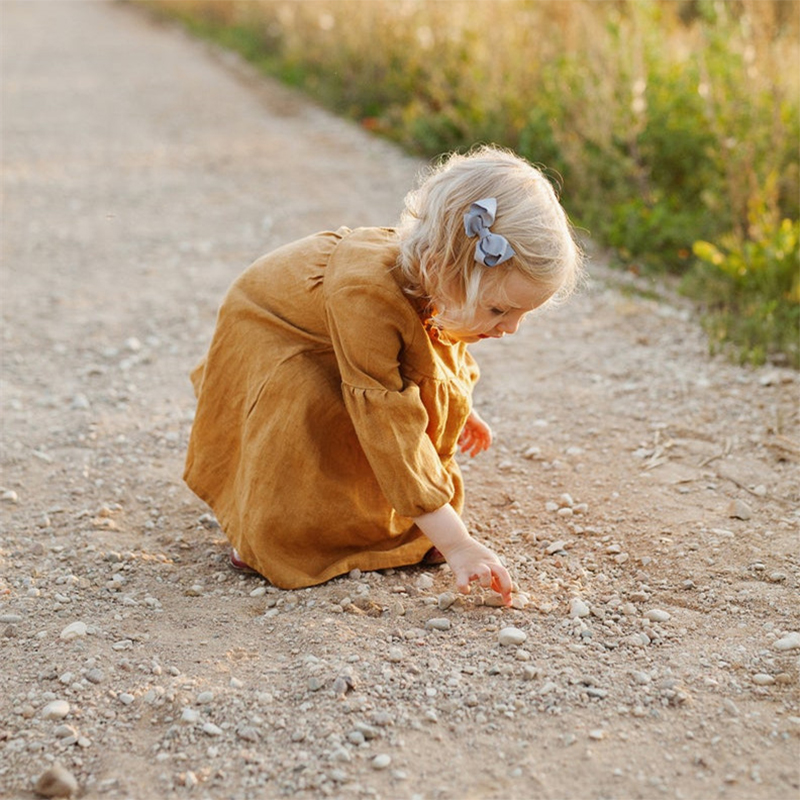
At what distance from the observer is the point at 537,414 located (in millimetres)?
3887

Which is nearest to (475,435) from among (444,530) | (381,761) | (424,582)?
(424,582)

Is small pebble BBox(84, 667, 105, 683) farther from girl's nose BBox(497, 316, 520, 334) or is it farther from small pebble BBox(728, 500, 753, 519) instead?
small pebble BBox(728, 500, 753, 519)

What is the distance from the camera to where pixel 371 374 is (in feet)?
8.11

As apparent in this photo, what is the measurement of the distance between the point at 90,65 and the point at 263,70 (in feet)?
7.20

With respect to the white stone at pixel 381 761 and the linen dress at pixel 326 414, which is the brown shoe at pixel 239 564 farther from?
the white stone at pixel 381 761

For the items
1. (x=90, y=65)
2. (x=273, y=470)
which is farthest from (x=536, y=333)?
(x=90, y=65)

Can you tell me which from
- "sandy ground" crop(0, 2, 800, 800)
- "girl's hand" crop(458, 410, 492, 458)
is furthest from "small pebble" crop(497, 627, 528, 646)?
"girl's hand" crop(458, 410, 492, 458)

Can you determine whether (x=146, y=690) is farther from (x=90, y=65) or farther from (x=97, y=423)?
(x=90, y=65)

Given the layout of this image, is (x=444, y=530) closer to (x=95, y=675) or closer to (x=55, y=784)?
(x=95, y=675)

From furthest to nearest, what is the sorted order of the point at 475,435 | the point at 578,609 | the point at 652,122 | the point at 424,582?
the point at 652,122 → the point at 475,435 → the point at 424,582 → the point at 578,609

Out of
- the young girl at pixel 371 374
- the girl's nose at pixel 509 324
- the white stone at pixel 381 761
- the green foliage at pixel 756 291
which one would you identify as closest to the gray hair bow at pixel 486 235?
the young girl at pixel 371 374

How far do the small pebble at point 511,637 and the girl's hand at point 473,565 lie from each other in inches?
4.5

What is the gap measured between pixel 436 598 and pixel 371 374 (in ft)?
2.12

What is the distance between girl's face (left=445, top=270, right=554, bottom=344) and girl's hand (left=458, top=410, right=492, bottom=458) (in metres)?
0.66
